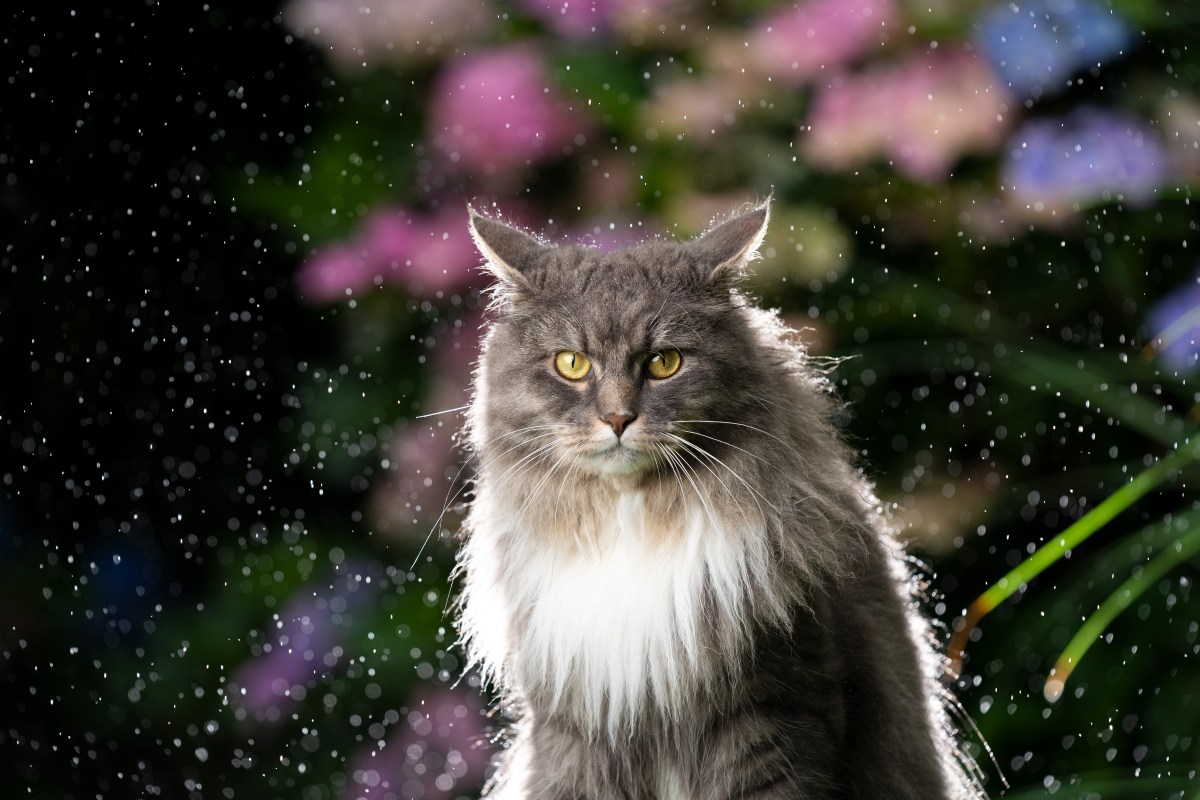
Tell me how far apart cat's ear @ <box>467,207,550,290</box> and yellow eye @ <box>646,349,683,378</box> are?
0.72 feet

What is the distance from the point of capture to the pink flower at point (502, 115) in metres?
3.39

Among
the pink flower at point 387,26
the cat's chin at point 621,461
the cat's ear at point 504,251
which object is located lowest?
the cat's chin at point 621,461

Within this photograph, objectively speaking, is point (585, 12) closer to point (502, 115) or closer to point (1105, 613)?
point (502, 115)

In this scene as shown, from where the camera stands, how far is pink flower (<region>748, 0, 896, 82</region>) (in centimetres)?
324

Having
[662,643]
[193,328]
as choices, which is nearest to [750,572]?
[662,643]

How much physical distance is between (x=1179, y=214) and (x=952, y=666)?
1.76m

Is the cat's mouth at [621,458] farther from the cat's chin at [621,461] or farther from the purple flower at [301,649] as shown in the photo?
the purple flower at [301,649]

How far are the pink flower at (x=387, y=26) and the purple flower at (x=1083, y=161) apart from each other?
137 cm

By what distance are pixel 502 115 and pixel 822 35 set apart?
78 centimetres

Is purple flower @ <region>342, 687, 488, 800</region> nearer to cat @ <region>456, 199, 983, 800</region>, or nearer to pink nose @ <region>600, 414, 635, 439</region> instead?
cat @ <region>456, 199, 983, 800</region>

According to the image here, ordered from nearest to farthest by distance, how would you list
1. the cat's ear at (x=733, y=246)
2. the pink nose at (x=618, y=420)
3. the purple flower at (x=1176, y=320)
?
1. the pink nose at (x=618, y=420)
2. the cat's ear at (x=733, y=246)
3. the purple flower at (x=1176, y=320)

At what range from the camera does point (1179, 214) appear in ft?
11.5

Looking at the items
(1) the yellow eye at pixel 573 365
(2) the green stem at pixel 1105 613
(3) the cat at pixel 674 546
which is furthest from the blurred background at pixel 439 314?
(1) the yellow eye at pixel 573 365

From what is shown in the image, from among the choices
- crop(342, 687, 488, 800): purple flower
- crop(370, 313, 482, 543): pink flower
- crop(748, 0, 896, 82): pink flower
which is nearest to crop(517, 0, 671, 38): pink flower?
crop(748, 0, 896, 82): pink flower
